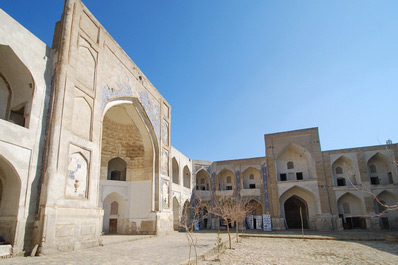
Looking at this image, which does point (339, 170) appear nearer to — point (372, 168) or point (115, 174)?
point (372, 168)

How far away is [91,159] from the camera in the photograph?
9.01 metres

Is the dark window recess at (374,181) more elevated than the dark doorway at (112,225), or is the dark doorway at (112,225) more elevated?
the dark window recess at (374,181)

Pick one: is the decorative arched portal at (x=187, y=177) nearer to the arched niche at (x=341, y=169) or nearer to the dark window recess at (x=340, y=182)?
the arched niche at (x=341, y=169)

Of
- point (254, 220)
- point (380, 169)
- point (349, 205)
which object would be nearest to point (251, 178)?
point (254, 220)

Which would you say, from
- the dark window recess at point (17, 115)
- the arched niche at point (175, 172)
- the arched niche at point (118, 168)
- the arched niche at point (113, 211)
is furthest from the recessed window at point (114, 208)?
the dark window recess at point (17, 115)

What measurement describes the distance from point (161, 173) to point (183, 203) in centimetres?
698

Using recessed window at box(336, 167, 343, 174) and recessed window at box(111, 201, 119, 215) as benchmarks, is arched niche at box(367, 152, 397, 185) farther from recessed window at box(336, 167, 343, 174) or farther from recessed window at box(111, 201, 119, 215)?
recessed window at box(111, 201, 119, 215)

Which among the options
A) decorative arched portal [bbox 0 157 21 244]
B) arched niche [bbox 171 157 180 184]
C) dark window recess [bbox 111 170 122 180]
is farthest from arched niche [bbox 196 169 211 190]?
decorative arched portal [bbox 0 157 21 244]

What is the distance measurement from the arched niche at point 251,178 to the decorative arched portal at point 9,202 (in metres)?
19.5

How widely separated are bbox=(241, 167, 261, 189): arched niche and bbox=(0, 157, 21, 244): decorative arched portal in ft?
64.1

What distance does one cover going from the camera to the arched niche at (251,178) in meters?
24.3

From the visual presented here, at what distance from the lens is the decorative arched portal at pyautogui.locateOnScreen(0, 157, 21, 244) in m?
6.56

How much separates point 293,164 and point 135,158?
13210 mm

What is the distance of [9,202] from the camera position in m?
6.81
